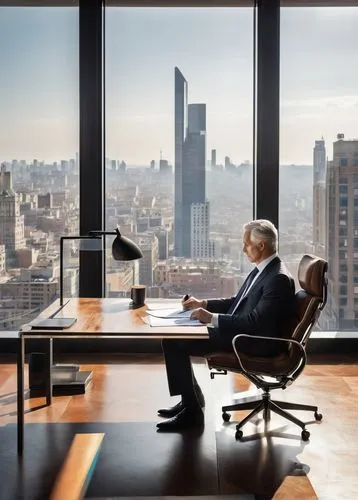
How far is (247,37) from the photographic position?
19.9 feet

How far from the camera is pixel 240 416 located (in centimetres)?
446

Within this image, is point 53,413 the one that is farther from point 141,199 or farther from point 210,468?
point 141,199

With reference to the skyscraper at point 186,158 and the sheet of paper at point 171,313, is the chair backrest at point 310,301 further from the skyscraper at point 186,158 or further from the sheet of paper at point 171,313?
the skyscraper at point 186,158

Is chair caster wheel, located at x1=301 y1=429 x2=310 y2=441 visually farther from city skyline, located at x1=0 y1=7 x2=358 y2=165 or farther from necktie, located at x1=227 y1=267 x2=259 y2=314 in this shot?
city skyline, located at x1=0 y1=7 x2=358 y2=165

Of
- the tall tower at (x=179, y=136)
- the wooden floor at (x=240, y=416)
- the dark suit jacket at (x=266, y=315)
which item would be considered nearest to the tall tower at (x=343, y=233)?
the wooden floor at (x=240, y=416)

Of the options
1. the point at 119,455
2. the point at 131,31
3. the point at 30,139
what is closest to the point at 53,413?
the point at 119,455

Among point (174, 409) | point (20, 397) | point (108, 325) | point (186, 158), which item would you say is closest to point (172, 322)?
point (108, 325)

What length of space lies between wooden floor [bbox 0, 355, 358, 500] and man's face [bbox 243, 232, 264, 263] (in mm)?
1046

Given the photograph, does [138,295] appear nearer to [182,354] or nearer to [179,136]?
[182,354]

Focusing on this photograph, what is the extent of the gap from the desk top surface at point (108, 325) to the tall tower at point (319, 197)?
2191 millimetres

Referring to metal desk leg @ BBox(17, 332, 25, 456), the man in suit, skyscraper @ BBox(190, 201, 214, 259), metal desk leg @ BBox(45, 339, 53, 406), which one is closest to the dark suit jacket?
the man in suit

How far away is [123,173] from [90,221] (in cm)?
51

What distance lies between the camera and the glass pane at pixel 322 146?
604cm

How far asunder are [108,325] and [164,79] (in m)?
2.93
